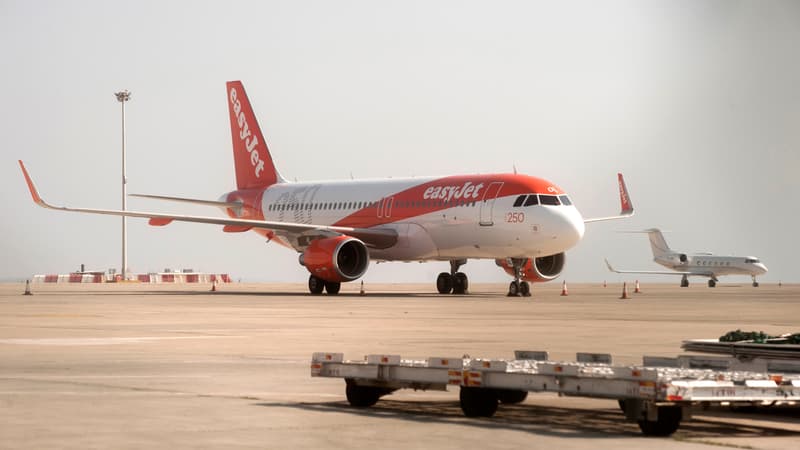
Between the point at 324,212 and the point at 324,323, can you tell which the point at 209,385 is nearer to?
the point at 324,323

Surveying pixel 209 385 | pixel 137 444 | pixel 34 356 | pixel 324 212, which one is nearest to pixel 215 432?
pixel 137 444

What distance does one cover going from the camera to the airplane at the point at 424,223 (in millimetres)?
46719

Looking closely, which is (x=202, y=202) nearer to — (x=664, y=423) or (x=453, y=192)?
(x=453, y=192)

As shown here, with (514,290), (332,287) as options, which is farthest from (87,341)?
(332,287)

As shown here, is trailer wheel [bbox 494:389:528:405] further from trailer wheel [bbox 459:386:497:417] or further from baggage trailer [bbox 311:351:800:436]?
trailer wheel [bbox 459:386:497:417]

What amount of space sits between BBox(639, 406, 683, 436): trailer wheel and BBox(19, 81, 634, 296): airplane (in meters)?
35.8

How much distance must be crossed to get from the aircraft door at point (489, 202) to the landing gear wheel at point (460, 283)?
5.42 m

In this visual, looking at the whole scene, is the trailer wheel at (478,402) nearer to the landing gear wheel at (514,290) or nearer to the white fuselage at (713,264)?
the landing gear wheel at (514,290)

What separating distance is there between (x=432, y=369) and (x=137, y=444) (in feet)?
10.8

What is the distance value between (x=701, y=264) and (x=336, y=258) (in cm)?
6090

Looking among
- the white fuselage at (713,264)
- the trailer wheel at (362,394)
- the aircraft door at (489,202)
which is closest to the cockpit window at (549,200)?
the aircraft door at (489,202)

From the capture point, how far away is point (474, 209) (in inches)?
1893

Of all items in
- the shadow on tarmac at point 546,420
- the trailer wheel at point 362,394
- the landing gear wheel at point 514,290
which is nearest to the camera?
the shadow on tarmac at point 546,420

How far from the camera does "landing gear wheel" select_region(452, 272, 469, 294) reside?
5272 cm
